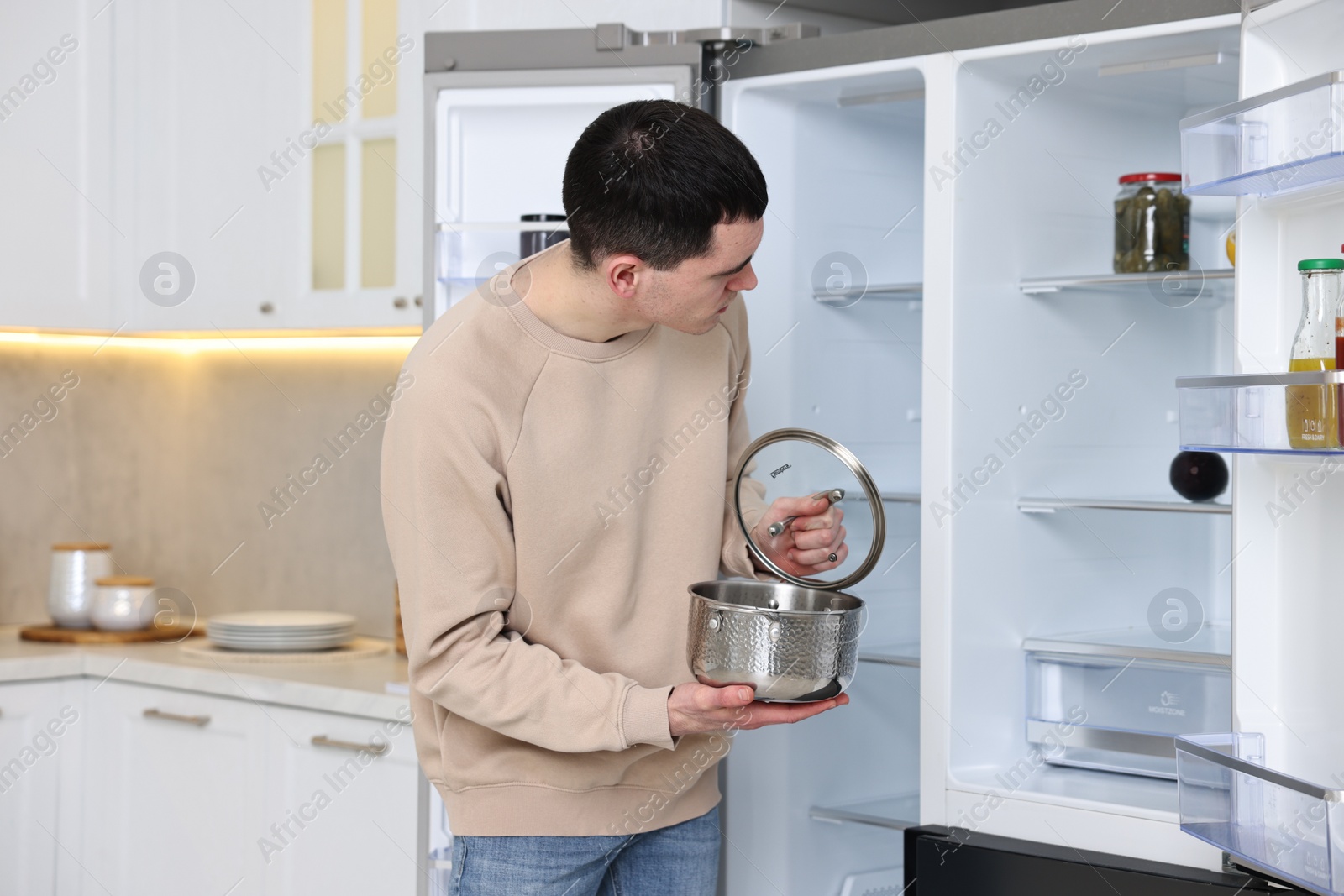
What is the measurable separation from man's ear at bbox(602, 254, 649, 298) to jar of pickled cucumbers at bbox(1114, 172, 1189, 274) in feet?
2.50

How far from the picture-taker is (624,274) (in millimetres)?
1279

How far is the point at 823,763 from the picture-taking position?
1.97m

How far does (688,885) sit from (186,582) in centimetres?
186

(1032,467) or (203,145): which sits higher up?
(203,145)

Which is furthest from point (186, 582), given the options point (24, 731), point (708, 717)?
point (708, 717)

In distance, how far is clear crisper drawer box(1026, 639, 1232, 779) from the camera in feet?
5.38

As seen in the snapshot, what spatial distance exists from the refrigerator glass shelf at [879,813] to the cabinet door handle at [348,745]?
2.23ft

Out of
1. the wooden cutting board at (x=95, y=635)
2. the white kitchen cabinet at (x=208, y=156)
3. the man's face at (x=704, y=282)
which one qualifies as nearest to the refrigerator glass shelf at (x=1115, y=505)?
the man's face at (x=704, y=282)

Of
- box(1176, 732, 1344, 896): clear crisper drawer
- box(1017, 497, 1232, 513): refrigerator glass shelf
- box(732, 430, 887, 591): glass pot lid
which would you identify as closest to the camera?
box(1176, 732, 1344, 896): clear crisper drawer

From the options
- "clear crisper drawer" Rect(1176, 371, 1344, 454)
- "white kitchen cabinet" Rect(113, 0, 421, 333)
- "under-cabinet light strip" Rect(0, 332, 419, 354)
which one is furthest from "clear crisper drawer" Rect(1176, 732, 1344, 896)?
"under-cabinet light strip" Rect(0, 332, 419, 354)

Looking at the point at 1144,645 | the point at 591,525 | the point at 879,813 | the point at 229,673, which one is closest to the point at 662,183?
the point at 591,525

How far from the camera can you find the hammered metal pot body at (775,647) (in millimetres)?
1203

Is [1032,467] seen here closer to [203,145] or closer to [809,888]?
[809,888]

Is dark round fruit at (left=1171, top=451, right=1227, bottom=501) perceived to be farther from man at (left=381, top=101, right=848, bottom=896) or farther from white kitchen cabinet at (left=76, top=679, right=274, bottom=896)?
white kitchen cabinet at (left=76, top=679, right=274, bottom=896)
